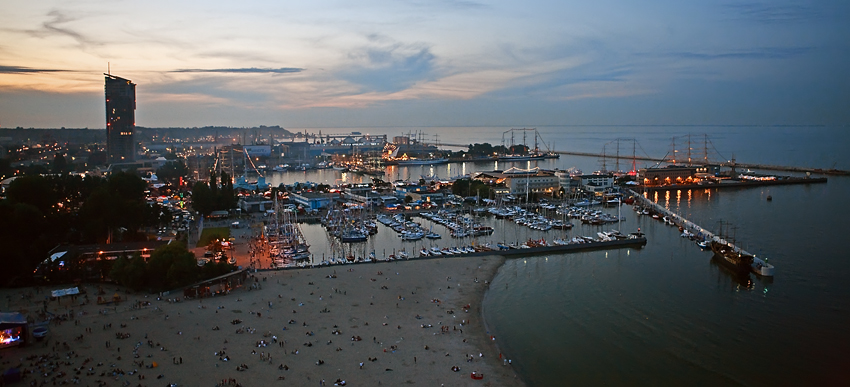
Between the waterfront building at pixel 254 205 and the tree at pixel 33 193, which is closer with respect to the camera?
the tree at pixel 33 193

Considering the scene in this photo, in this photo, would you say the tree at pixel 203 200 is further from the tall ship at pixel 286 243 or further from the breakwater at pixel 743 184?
the breakwater at pixel 743 184

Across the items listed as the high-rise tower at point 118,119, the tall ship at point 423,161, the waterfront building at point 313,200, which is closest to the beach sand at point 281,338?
the waterfront building at point 313,200

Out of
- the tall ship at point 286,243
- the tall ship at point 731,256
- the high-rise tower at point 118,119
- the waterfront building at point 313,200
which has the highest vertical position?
the high-rise tower at point 118,119

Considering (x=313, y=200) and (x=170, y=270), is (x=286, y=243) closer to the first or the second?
(x=170, y=270)

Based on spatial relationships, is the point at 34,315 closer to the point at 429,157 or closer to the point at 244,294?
the point at 244,294

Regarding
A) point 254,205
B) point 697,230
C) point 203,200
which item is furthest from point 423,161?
point 697,230

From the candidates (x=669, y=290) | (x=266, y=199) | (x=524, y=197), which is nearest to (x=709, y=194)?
(x=524, y=197)

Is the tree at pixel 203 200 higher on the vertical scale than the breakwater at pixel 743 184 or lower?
lower
